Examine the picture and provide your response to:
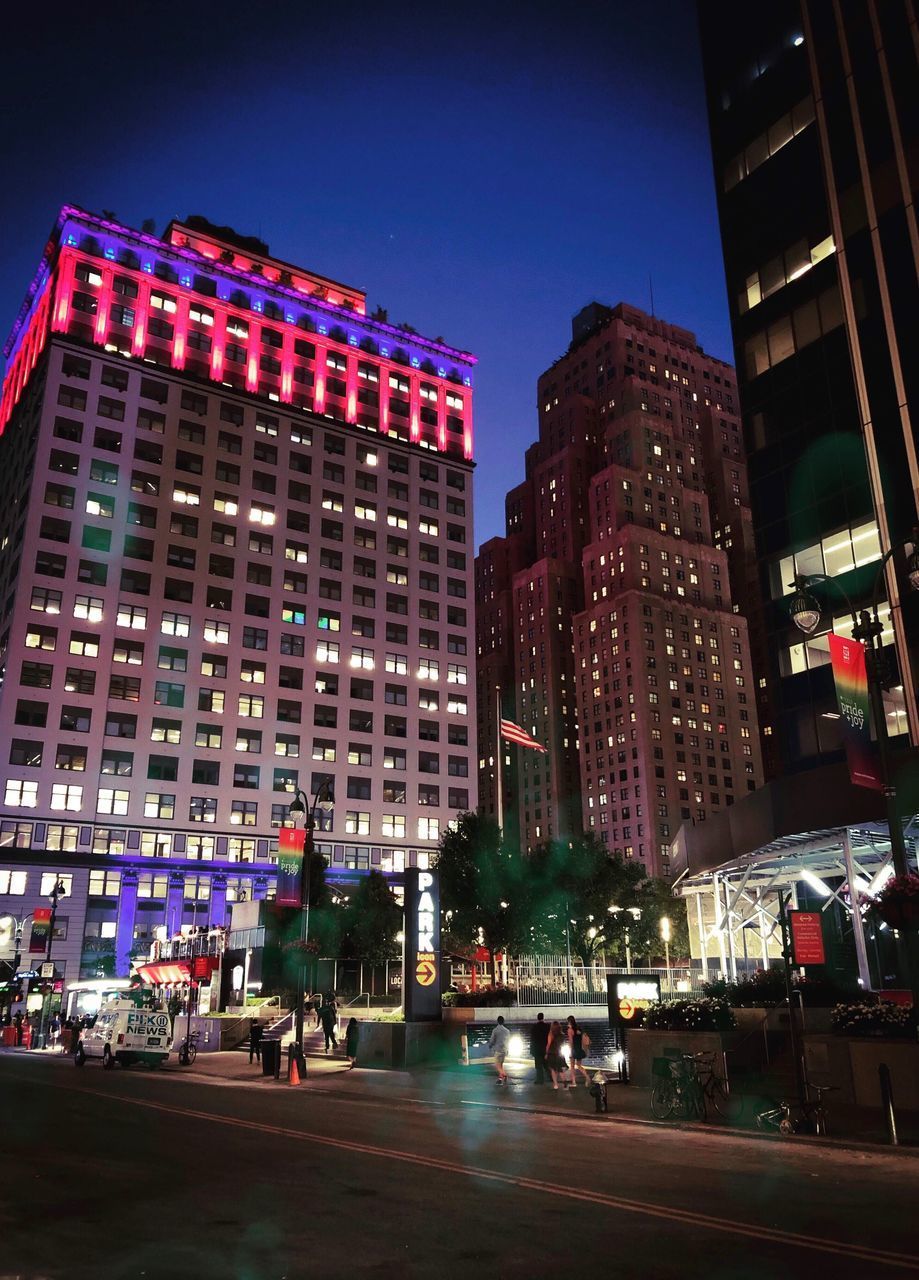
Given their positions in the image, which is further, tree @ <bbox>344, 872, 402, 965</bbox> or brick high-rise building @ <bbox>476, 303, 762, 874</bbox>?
brick high-rise building @ <bbox>476, 303, 762, 874</bbox>

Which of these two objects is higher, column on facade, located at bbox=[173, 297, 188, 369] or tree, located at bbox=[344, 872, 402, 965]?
column on facade, located at bbox=[173, 297, 188, 369]

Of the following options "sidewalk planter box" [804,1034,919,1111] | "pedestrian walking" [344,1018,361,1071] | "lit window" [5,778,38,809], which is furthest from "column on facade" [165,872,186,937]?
"sidewalk planter box" [804,1034,919,1111]

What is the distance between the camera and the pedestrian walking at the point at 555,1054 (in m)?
24.8

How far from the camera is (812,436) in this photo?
1608 inches

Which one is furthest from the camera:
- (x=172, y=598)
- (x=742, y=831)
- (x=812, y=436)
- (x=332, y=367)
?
(x=332, y=367)

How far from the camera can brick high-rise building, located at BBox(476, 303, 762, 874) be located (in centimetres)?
15825

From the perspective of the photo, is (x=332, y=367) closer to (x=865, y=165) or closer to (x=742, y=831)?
(x=865, y=165)

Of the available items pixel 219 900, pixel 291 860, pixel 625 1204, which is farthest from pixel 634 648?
pixel 625 1204

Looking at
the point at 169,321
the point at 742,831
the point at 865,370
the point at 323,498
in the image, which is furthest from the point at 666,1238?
the point at 169,321

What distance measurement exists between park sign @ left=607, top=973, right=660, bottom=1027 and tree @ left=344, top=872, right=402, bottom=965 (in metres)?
47.2

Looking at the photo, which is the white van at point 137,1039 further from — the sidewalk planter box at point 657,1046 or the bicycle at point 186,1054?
the sidewalk planter box at point 657,1046

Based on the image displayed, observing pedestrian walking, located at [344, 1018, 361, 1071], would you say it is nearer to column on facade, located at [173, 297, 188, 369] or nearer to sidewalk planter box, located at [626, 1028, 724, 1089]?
sidewalk planter box, located at [626, 1028, 724, 1089]

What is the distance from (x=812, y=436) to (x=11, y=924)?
5560 centimetres

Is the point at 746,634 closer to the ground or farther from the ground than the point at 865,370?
farther from the ground
